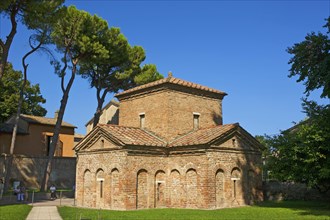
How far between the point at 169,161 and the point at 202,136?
7.45ft

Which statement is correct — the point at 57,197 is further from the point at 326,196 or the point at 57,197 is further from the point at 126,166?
the point at 326,196

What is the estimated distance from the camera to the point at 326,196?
20.7 meters

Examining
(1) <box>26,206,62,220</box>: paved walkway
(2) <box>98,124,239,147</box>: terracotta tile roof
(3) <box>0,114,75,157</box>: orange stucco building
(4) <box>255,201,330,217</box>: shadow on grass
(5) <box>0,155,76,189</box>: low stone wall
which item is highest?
(3) <box>0,114,75,157</box>: orange stucco building

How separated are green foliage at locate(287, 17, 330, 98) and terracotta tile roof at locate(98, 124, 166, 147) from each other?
786 centimetres

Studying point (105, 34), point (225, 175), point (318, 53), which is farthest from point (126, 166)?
point (105, 34)

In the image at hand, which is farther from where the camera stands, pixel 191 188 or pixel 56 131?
pixel 56 131

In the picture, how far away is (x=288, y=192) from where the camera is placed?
70.8 ft

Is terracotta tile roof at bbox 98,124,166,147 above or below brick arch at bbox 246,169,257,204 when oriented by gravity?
above

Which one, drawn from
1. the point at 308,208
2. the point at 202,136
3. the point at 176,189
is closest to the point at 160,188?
the point at 176,189

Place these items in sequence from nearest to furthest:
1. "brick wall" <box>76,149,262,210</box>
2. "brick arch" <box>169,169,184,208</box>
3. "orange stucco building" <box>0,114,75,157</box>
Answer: "brick wall" <box>76,149,262,210</box> → "brick arch" <box>169,169,184,208</box> → "orange stucco building" <box>0,114,75,157</box>

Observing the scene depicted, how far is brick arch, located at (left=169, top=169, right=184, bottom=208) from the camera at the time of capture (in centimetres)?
1775

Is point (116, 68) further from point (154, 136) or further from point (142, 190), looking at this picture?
point (142, 190)

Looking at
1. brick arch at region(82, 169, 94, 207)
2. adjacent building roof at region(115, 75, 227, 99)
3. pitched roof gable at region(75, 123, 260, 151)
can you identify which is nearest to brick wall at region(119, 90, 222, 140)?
adjacent building roof at region(115, 75, 227, 99)

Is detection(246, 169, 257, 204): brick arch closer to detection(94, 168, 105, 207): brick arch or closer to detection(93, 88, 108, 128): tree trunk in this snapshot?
detection(94, 168, 105, 207): brick arch
